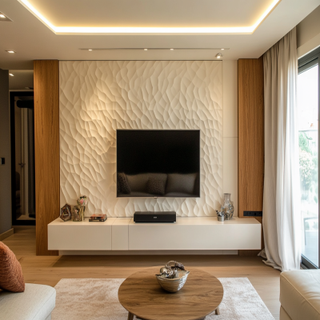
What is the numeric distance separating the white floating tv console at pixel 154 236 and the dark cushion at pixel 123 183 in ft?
1.43

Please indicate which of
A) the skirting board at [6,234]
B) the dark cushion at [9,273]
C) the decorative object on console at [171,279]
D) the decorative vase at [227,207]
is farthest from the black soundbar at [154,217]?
the skirting board at [6,234]

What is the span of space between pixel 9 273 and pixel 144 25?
2.52 meters

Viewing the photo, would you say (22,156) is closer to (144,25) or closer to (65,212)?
(65,212)

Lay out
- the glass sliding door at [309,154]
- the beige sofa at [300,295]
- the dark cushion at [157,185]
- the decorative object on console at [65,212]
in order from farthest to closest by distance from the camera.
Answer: the dark cushion at [157,185] → the decorative object on console at [65,212] → the glass sliding door at [309,154] → the beige sofa at [300,295]

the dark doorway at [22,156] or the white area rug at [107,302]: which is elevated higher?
the dark doorway at [22,156]

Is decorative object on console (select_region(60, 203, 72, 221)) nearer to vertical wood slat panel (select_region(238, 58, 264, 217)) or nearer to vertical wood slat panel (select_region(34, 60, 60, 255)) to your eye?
vertical wood slat panel (select_region(34, 60, 60, 255))

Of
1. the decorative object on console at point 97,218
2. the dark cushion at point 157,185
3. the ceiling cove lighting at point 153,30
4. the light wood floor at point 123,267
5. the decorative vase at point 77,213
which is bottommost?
the light wood floor at point 123,267

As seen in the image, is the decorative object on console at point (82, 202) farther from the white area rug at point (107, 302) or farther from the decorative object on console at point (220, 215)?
the decorative object on console at point (220, 215)

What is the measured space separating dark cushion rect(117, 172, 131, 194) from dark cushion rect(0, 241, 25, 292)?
6.17 feet

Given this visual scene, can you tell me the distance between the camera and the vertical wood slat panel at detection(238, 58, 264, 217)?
3727 mm

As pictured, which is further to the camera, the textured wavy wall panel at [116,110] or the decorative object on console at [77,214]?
the textured wavy wall panel at [116,110]

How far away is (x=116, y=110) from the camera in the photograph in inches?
149

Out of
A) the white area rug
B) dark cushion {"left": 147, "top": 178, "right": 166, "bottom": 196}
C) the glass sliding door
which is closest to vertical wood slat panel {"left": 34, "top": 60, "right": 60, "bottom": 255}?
the white area rug

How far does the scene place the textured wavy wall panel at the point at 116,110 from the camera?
149 inches
